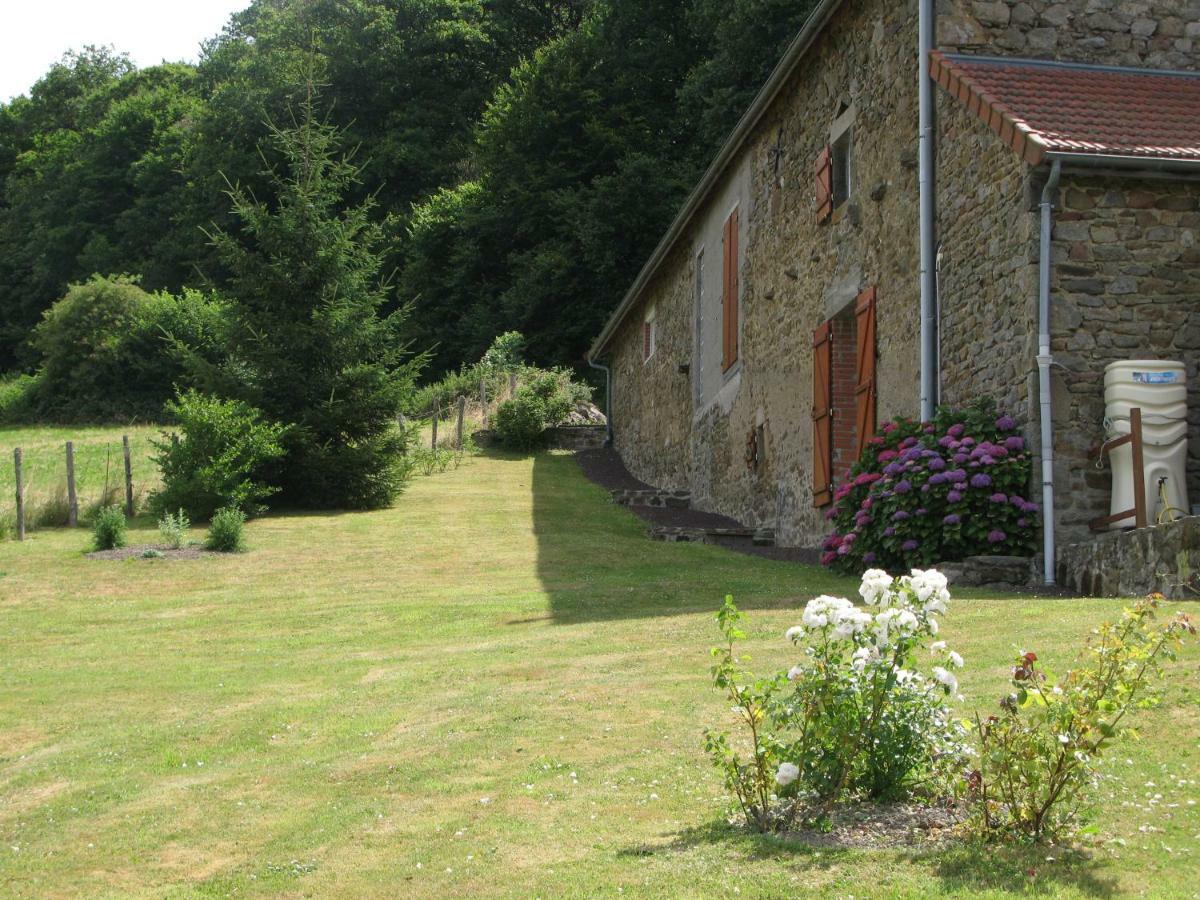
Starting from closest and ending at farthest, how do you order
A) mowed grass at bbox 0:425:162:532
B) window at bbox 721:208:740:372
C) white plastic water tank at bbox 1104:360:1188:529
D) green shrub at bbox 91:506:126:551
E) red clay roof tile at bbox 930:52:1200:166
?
white plastic water tank at bbox 1104:360:1188:529 < red clay roof tile at bbox 930:52:1200:166 < green shrub at bbox 91:506:126:551 < mowed grass at bbox 0:425:162:532 < window at bbox 721:208:740:372

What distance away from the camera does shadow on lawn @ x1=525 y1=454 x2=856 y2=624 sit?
39.0 ft

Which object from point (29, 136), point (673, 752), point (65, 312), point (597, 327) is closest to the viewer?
point (673, 752)

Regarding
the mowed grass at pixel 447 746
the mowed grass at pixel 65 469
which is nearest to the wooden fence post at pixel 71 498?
the mowed grass at pixel 65 469

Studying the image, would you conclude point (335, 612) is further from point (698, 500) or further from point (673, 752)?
point (698, 500)

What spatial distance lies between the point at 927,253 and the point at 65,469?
63.3 ft

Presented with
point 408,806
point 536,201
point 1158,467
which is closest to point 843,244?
point 1158,467

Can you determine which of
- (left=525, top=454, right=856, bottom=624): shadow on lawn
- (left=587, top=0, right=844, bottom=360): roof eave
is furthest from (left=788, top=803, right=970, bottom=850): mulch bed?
(left=587, top=0, right=844, bottom=360): roof eave

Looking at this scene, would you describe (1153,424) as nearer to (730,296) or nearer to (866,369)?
(866,369)

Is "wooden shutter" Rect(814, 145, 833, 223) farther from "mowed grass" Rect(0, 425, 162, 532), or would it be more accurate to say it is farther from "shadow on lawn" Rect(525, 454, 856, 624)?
"mowed grass" Rect(0, 425, 162, 532)

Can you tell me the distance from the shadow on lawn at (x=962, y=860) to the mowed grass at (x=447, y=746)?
0.01 m

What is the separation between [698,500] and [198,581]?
10972 millimetres

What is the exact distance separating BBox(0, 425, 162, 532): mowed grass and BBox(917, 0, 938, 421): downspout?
11.9 meters

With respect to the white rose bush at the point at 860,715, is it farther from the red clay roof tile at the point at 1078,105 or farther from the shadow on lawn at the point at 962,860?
the red clay roof tile at the point at 1078,105

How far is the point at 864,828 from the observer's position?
5055mm
